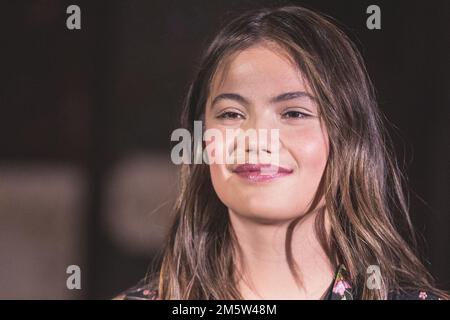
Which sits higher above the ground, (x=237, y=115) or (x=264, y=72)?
(x=264, y=72)

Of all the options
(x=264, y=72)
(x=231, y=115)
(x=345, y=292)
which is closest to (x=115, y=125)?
(x=231, y=115)

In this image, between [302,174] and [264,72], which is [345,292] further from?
[264,72]

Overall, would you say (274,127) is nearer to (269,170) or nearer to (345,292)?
(269,170)

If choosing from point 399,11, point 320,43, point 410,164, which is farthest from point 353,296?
point 399,11

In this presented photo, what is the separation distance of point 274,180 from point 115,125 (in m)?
0.46

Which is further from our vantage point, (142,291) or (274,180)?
(142,291)

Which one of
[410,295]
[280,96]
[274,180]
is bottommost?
[410,295]

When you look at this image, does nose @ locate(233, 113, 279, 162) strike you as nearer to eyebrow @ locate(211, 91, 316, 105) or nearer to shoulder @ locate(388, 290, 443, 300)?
eyebrow @ locate(211, 91, 316, 105)

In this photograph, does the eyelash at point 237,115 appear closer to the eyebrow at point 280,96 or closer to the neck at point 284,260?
the eyebrow at point 280,96

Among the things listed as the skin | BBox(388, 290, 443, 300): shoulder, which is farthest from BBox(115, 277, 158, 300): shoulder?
BBox(388, 290, 443, 300): shoulder

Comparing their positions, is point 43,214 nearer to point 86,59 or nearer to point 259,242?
point 86,59

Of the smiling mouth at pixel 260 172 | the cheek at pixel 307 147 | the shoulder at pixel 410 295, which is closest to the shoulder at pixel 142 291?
the smiling mouth at pixel 260 172

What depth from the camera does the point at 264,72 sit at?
62.6 inches

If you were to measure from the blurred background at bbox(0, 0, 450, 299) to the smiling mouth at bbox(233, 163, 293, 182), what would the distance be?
0.67 ft
